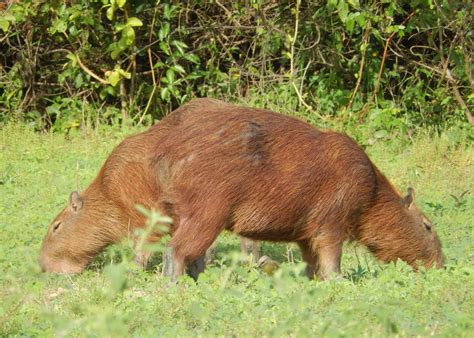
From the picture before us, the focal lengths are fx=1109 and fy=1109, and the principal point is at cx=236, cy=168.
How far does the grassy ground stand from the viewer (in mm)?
4398

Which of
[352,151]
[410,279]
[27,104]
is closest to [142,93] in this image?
[27,104]

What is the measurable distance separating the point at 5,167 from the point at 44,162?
418 mm

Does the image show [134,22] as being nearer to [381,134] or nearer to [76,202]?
[381,134]

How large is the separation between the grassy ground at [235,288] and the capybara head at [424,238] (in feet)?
0.47

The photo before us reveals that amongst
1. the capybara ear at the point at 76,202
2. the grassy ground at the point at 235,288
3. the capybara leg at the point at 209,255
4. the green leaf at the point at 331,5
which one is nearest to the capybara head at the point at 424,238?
the grassy ground at the point at 235,288

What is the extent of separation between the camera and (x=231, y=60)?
1167 centimetres

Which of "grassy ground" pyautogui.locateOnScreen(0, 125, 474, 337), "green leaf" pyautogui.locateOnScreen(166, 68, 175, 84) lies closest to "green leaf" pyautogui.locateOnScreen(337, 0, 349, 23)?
"grassy ground" pyautogui.locateOnScreen(0, 125, 474, 337)

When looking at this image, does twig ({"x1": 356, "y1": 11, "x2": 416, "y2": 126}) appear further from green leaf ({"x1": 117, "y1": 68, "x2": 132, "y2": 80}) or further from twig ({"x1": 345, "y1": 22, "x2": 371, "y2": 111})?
green leaf ({"x1": 117, "y1": 68, "x2": 132, "y2": 80})

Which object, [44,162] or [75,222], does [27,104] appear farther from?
[75,222]

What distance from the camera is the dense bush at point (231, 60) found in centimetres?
1091

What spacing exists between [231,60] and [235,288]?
21.1 ft

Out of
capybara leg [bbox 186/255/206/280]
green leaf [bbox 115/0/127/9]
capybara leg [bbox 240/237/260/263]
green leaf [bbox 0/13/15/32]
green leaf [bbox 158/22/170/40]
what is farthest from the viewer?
green leaf [bbox 158/22/170/40]

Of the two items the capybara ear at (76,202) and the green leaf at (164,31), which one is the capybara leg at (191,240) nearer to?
the capybara ear at (76,202)

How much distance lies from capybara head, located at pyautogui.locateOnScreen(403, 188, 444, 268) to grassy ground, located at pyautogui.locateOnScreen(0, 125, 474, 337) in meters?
0.14
